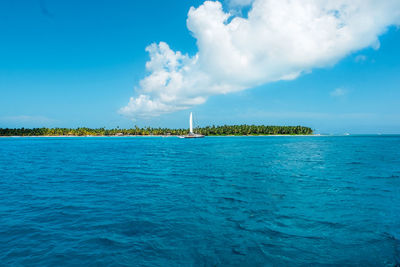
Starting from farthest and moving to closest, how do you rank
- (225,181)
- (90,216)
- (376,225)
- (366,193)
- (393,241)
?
(225,181), (366,193), (90,216), (376,225), (393,241)

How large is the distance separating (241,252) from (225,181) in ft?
50.9

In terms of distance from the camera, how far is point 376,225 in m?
12.5

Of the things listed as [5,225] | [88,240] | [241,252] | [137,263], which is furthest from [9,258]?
[241,252]

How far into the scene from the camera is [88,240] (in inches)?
436

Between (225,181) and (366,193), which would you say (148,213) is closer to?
(225,181)

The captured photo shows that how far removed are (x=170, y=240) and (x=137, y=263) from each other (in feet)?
7.05

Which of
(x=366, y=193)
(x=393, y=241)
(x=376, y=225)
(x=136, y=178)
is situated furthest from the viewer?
(x=136, y=178)

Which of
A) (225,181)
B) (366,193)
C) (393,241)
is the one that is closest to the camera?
(393,241)

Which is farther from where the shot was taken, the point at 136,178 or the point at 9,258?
the point at 136,178

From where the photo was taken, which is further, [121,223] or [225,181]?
[225,181]

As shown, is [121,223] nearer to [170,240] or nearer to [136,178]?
[170,240]

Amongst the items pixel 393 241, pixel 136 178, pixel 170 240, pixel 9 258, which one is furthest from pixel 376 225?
pixel 136 178

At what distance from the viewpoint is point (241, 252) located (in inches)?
380

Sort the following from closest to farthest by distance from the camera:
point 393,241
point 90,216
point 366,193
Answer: point 393,241 → point 90,216 → point 366,193
